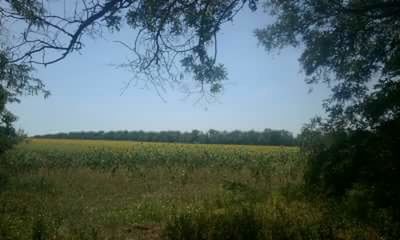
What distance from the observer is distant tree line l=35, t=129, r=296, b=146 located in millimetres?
91188

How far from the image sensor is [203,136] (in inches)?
3937

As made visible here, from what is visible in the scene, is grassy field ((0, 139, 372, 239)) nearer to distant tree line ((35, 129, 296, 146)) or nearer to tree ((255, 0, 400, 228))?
tree ((255, 0, 400, 228))

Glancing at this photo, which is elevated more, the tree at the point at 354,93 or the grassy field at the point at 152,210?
the tree at the point at 354,93

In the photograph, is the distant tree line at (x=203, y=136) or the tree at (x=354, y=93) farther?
the distant tree line at (x=203, y=136)

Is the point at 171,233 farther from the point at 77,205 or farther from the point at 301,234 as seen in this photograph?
the point at 77,205

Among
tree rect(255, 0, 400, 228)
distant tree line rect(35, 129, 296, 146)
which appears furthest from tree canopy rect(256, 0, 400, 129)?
distant tree line rect(35, 129, 296, 146)

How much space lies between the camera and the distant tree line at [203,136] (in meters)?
91.2

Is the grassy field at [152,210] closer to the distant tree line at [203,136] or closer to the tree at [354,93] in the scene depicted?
the tree at [354,93]

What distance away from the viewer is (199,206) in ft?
35.6

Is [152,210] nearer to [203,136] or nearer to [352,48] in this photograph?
[352,48]

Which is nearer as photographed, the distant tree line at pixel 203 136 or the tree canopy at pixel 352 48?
the tree canopy at pixel 352 48

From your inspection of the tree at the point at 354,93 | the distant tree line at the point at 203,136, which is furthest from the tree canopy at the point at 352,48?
the distant tree line at the point at 203,136

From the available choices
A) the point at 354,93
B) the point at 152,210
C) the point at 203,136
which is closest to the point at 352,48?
the point at 354,93

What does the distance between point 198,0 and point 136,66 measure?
1.77 meters
